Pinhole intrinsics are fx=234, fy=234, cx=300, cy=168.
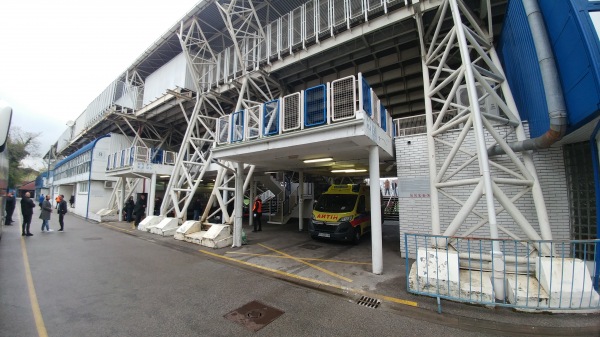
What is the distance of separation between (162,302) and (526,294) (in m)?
6.20

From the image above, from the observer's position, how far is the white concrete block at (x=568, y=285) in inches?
146

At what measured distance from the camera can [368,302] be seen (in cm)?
430

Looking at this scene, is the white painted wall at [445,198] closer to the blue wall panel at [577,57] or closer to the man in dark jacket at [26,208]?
the blue wall panel at [577,57]

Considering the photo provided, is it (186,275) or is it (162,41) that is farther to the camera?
(162,41)

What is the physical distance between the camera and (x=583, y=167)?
5379 millimetres

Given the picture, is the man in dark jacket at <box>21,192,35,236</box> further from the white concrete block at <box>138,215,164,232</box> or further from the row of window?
the row of window

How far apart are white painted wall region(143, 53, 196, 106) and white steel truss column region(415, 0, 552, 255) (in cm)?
1370

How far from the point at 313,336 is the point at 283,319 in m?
0.64

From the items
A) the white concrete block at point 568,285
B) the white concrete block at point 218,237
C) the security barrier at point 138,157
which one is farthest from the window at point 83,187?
the white concrete block at point 568,285

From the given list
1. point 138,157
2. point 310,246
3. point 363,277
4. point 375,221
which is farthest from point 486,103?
point 138,157

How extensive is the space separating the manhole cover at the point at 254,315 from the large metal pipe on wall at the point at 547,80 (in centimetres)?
622

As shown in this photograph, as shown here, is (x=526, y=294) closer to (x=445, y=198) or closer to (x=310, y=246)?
(x=445, y=198)

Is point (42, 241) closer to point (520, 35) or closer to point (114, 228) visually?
point (114, 228)

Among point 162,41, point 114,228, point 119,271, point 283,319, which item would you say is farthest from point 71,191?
point 283,319
